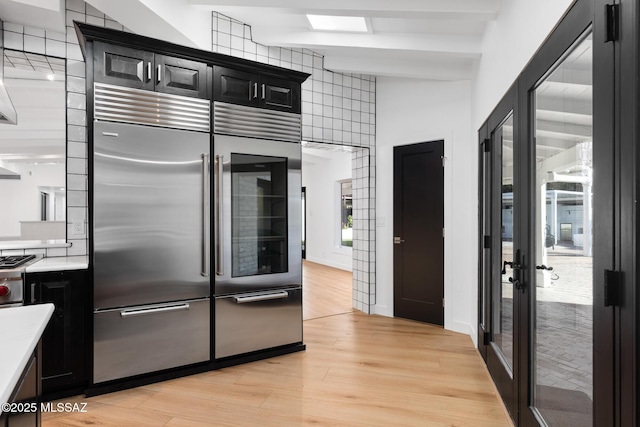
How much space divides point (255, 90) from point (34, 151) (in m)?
1.78

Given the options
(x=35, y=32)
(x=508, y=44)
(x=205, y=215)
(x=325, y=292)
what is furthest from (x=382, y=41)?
(x=325, y=292)

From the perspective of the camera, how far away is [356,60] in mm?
4285

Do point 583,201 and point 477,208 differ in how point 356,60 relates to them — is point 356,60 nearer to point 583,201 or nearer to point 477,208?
point 477,208

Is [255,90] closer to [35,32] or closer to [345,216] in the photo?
[35,32]

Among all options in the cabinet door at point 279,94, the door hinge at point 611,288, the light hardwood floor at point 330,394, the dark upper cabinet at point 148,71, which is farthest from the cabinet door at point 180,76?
the door hinge at point 611,288

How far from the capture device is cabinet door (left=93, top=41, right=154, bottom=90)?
104 inches

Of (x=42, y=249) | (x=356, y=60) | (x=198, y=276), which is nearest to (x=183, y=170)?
(x=198, y=276)

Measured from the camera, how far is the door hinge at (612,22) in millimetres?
1149

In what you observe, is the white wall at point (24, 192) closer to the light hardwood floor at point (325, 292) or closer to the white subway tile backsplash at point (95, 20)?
the white subway tile backsplash at point (95, 20)

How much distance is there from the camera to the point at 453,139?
13.7ft

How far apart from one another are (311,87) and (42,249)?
119 inches

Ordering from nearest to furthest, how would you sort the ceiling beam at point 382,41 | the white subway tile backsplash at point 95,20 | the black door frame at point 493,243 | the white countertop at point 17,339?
the white countertop at point 17,339, the black door frame at point 493,243, the white subway tile backsplash at point 95,20, the ceiling beam at point 382,41

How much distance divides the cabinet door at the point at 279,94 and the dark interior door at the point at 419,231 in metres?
1.69

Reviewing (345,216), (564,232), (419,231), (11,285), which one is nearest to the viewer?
(564,232)
